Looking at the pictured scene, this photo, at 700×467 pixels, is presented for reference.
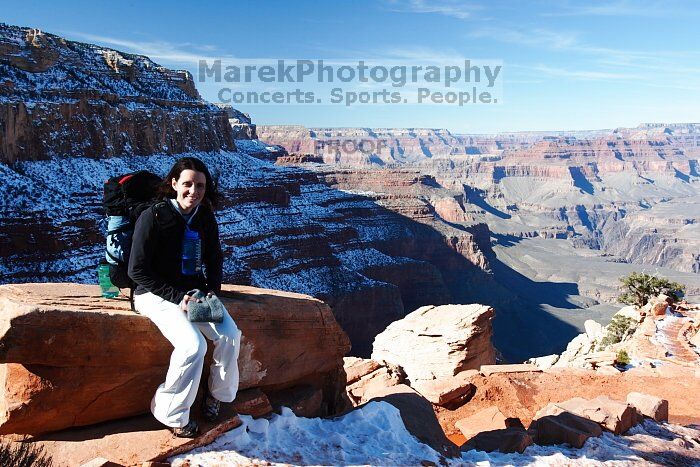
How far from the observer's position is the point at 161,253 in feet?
20.1

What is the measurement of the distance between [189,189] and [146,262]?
0.90m

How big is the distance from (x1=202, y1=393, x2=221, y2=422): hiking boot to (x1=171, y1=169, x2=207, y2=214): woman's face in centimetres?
213

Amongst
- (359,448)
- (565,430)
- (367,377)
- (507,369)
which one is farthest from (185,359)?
(507,369)

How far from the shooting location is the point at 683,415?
13.3 meters

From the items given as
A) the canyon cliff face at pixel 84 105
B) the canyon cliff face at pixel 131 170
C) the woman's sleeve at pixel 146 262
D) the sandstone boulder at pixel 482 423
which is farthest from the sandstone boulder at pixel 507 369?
the canyon cliff face at pixel 84 105

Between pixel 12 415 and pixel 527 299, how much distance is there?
8639 cm

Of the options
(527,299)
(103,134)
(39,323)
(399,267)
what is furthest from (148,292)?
(527,299)

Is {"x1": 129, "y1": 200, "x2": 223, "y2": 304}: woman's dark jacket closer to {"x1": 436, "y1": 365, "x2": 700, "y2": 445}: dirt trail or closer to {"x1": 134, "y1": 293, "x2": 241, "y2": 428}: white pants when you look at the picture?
{"x1": 134, "y1": 293, "x2": 241, "y2": 428}: white pants

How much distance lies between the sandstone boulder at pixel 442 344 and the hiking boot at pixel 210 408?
477 inches

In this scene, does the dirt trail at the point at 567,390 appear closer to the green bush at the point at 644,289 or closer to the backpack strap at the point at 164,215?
the backpack strap at the point at 164,215

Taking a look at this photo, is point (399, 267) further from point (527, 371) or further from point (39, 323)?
point (39, 323)

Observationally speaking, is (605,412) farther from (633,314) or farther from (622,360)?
(633,314)

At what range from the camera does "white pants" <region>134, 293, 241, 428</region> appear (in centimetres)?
588

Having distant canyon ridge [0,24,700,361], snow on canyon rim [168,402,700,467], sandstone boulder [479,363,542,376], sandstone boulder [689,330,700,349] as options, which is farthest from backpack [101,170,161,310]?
sandstone boulder [689,330,700,349]
